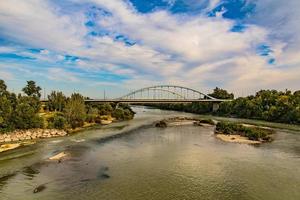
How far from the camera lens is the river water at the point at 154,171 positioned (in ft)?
91.7

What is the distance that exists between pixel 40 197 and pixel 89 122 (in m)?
66.3

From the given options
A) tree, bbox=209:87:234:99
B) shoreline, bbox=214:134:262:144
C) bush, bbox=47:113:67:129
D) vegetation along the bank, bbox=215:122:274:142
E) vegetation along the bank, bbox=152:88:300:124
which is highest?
tree, bbox=209:87:234:99

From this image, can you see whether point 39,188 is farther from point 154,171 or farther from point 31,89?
point 31,89

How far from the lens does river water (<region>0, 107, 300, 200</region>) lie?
2794cm

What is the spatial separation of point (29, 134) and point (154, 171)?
3778 cm

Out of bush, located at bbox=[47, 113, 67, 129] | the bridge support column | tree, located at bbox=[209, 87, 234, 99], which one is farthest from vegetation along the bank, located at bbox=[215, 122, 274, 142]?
tree, located at bbox=[209, 87, 234, 99]

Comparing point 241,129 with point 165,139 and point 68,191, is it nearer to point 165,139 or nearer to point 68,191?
point 165,139

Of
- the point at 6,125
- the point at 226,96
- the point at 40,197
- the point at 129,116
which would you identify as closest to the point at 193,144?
the point at 40,197

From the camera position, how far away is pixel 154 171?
3503 centimetres

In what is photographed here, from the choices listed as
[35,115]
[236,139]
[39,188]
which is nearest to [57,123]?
[35,115]

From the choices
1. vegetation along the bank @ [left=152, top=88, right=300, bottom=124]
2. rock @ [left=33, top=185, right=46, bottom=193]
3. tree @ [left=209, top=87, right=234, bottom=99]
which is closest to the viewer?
rock @ [left=33, top=185, right=46, bottom=193]

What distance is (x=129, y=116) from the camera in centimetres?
11756

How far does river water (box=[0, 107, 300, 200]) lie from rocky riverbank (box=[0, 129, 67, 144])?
27.3 feet

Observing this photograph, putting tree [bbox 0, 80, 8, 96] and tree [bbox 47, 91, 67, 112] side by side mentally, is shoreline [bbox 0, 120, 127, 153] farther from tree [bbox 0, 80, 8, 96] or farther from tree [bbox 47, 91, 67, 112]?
tree [bbox 47, 91, 67, 112]
